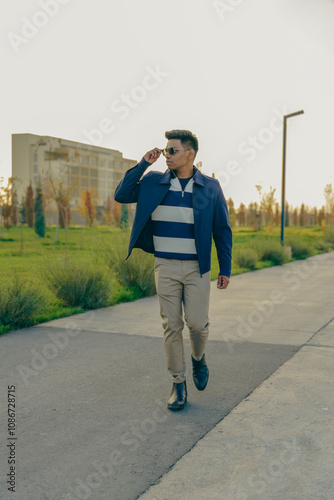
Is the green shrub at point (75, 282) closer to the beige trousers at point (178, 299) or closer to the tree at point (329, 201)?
the beige trousers at point (178, 299)

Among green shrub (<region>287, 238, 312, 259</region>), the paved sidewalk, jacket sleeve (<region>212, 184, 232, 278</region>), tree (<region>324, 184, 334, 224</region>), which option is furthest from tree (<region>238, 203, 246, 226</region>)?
jacket sleeve (<region>212, 184, 232, 278</region>)

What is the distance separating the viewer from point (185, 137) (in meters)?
4.29

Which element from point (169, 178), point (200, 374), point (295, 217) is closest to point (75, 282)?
point (200, 374)

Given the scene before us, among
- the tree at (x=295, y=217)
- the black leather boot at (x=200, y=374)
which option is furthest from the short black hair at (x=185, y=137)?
the tree at (x=295, y=217)

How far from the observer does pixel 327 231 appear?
115ft

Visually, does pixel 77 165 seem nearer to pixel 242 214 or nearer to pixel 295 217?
pixel 242 214

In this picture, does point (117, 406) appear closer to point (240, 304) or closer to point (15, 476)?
point (15, 476)

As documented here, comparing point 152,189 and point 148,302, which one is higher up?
point 152,189

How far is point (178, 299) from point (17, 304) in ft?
12.1

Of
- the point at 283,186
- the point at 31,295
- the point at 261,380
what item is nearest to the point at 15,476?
the point at 261,380

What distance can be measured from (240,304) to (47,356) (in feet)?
15.4

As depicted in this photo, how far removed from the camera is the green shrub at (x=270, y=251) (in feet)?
66.5

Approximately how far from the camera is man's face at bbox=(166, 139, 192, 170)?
4223 millimetres

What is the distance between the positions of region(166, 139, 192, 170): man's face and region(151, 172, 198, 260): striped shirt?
0.14m
